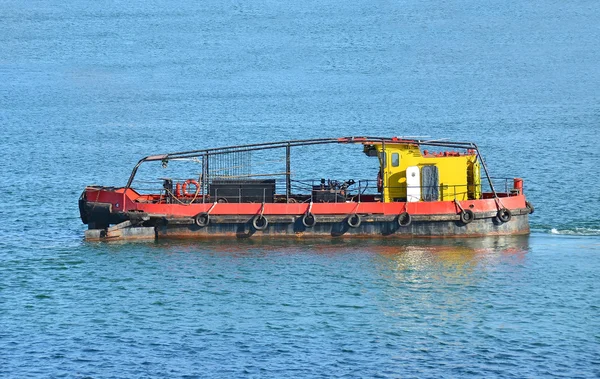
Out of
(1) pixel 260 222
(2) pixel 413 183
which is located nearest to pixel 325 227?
(1) pixel 260 222

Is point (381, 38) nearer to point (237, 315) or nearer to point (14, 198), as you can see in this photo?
point (14, 198)

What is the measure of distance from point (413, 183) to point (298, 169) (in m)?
21.7

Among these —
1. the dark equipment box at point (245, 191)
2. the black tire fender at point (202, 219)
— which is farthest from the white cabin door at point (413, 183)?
the black tire fender at point (202, 219)

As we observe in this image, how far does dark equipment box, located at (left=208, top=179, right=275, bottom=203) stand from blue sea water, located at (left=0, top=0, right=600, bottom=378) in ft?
6.57

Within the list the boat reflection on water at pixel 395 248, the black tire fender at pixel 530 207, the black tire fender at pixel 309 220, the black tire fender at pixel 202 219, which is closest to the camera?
the boat reflection on water at pixel 395 248

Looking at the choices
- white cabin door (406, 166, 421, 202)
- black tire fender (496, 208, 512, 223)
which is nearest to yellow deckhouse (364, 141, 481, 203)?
white cabin door (406, 166, 421, 202)

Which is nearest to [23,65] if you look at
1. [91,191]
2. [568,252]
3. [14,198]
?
[14,198]

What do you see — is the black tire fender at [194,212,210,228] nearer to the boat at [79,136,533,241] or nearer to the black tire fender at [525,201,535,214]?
the boat at [79,136,533,241]

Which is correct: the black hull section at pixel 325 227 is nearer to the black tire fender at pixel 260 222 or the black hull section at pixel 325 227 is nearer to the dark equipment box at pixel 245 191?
the black tire fender at pixel 260 222

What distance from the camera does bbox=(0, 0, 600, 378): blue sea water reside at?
29609 mm

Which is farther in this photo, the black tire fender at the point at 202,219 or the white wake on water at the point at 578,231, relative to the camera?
the white wake on water at the point at 578,231

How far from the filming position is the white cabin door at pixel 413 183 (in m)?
40.5

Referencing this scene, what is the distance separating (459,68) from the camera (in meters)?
110

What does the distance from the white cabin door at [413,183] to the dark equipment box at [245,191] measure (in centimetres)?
522
